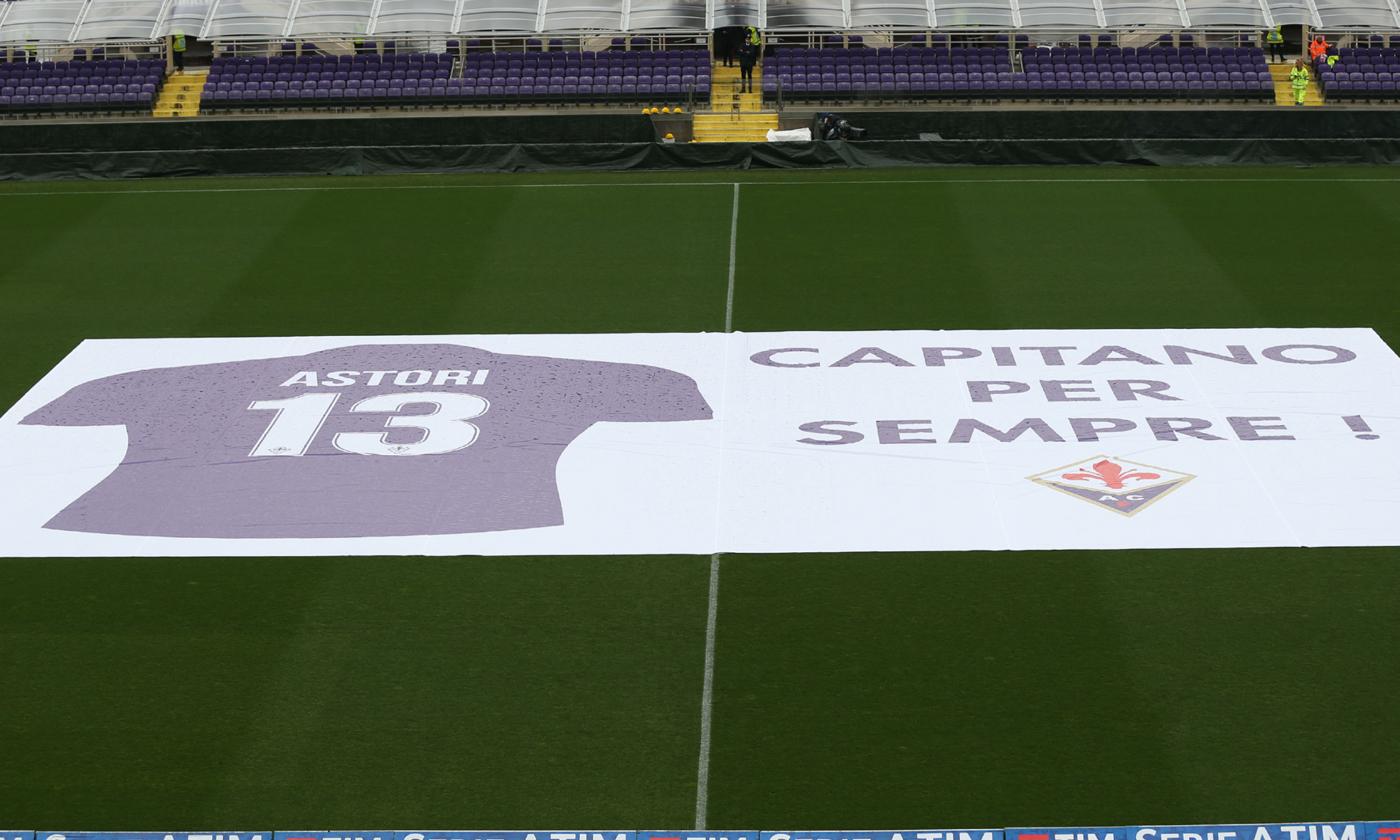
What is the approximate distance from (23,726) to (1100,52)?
35530mm

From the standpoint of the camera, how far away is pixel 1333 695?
1372cm

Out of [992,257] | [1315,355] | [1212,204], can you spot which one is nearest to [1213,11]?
[1212,204]

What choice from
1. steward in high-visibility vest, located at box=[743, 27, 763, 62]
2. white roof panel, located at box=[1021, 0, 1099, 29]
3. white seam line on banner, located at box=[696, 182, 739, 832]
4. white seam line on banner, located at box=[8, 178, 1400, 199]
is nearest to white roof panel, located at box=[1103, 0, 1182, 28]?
white roof panel, located at box=[1021, 0, 1099, 29]

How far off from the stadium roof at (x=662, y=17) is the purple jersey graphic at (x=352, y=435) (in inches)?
880

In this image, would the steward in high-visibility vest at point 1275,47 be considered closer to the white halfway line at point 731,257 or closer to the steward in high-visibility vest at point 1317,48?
the steward in high-visibility vest at point 1317,48

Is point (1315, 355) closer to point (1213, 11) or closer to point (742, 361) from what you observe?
point (742, 361)

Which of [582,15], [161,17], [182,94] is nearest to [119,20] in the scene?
[161,17]

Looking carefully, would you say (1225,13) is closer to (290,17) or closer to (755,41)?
(755,41)

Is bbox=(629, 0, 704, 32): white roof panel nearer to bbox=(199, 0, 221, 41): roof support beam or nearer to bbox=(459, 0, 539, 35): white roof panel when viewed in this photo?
bbox=(459, 0, 539, 35): white roof panel

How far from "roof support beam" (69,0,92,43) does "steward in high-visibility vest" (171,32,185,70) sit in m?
2.28

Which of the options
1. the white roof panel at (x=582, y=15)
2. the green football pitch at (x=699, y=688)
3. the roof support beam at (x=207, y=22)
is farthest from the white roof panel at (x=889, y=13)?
the green football pitch at (x=699, y=688)

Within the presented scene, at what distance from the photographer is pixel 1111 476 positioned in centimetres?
1808

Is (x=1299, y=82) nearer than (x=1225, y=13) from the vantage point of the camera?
Yes

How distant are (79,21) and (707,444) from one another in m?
32.3
